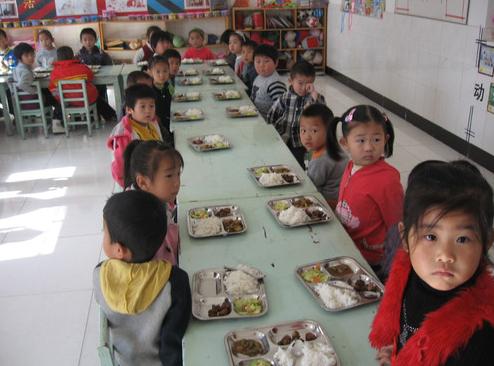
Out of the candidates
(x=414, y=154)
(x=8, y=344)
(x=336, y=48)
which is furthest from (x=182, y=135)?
(x=336, y=48)

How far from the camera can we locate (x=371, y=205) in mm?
2045

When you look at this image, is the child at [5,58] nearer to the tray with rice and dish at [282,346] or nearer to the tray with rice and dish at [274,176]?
the tray with rice and dish at [274,176]

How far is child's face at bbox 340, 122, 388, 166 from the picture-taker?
205 centimetres

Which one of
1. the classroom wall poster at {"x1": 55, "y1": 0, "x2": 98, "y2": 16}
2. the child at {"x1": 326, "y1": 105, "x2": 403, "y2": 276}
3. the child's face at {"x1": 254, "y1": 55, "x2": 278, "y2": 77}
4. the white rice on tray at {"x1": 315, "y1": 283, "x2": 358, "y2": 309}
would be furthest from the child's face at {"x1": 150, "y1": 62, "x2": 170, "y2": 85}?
the classroom wall poster at {"x1": 55, "y1": 0, "x2": 98, "y2": 16}

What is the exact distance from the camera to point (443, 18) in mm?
5273

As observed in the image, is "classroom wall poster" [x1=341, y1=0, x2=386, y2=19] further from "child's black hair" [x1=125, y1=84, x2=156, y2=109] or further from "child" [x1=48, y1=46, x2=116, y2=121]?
"child's black hair" [x1=125, y1=84, x2=156, y2=109]

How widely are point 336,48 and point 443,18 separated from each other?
3.75 metres

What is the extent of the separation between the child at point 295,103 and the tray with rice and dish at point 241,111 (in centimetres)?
16

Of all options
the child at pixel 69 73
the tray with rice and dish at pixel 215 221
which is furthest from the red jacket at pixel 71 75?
the tray with rice and dish at pixel 215 221

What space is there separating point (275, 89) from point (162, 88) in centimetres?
102

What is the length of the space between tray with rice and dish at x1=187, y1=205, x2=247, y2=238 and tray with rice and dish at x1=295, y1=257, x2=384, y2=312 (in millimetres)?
410

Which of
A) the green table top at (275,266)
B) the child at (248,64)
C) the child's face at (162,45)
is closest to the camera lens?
the green table top at (275,266)

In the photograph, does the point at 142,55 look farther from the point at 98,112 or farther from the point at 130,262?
the point at 130,262

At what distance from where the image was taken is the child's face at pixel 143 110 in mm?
3070
